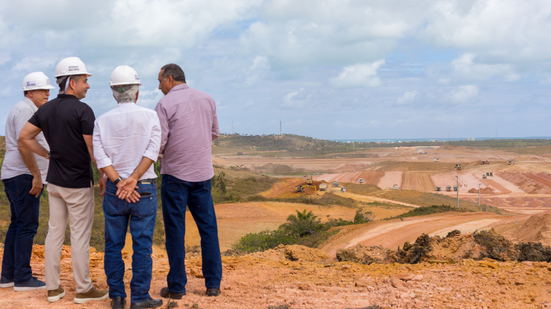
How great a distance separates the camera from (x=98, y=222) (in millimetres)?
20250

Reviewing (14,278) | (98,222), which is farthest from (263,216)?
(14,278)

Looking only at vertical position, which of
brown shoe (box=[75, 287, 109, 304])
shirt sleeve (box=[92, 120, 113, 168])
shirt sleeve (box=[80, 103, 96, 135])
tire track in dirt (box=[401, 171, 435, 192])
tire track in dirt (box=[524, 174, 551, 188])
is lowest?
tire track in dirt (box=[401, 171, 435, 192])

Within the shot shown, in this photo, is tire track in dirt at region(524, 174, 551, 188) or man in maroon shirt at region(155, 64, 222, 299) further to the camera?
tire track in dirt at region(524, 174, 551, 188)

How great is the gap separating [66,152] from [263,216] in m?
28.6

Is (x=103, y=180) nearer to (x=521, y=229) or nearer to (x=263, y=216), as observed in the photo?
(x=521, y=229)

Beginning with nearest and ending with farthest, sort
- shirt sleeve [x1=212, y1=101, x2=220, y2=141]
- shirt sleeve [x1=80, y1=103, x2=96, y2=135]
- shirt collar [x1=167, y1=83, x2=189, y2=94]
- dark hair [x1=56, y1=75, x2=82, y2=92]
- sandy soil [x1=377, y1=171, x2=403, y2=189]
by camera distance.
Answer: shirt sleeve [x1=80, y1=103, x2=96, y2=135] < dark hair [x1=56, y1=75, x2=82, y2=92] < shirt collar [x1=167, y1=83, x2=189, y2=94] < shirt sleeve [x1=212, y1=101, x2=220, y2=141] < sandy soil [x1=377, y1=171, x2=403, y2=189]

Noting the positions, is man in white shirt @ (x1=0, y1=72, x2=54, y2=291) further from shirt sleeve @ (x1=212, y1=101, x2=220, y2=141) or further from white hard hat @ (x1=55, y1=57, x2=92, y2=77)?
shirt sleeve @ (x1=212, y1=101, x2=220, y2=141)

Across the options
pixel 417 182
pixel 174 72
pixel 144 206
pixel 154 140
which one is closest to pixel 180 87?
pixel 174 72

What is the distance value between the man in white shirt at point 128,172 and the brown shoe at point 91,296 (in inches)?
17.6

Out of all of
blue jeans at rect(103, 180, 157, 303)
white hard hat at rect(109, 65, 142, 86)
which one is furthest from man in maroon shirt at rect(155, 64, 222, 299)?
white hard hat at rect(109, 65, 142, 86)

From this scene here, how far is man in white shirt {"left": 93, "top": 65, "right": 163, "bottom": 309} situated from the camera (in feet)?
13.5

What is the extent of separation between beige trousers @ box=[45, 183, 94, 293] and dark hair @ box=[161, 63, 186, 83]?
4.92 ft

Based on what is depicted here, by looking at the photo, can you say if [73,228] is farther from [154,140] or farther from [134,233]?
[154,140]

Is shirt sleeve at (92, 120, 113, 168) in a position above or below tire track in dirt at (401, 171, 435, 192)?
above
